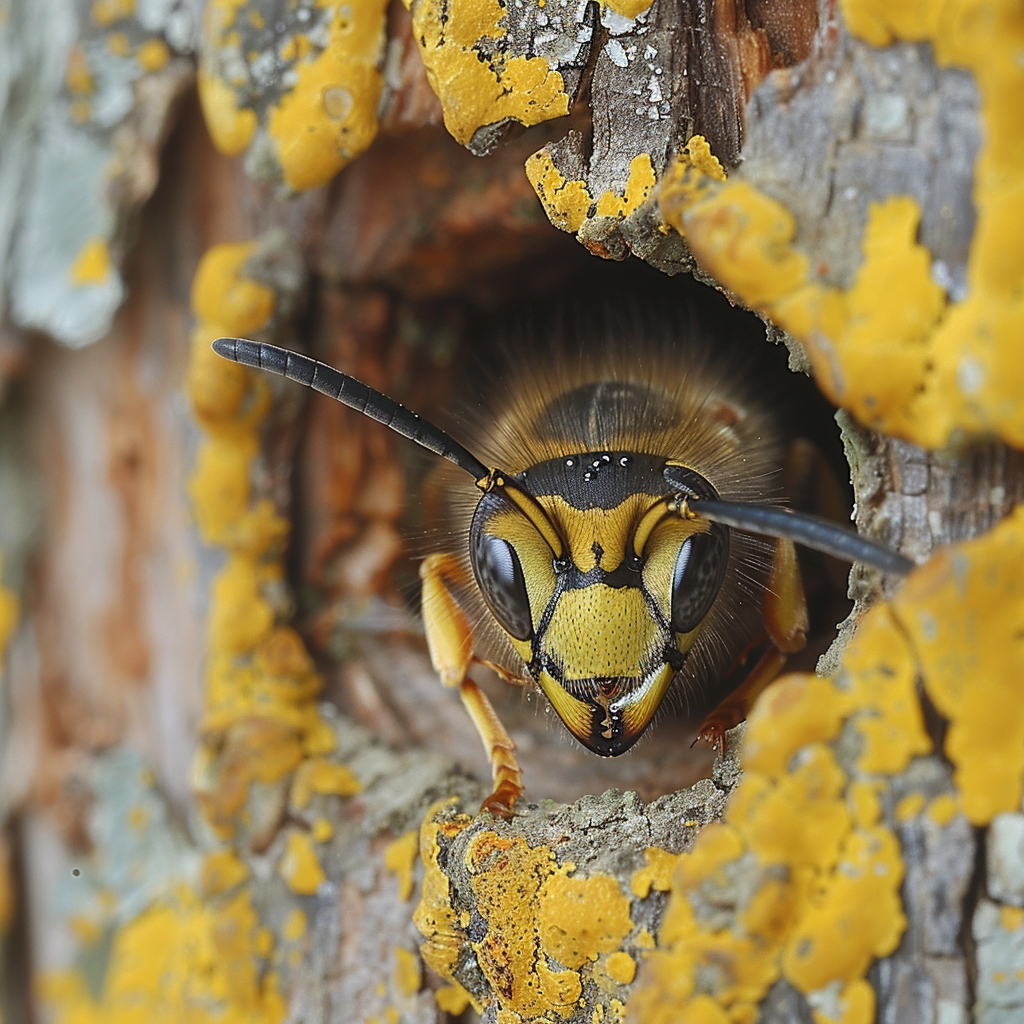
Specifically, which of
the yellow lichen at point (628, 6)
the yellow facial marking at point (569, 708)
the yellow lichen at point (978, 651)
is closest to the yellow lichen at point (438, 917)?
the yellow facial marking at point (569, 708)

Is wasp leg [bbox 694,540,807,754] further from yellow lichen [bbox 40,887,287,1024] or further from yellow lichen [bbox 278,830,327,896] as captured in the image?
yellow lichen [bbox 40,887,287,1024]

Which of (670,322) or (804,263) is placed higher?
(670,322)

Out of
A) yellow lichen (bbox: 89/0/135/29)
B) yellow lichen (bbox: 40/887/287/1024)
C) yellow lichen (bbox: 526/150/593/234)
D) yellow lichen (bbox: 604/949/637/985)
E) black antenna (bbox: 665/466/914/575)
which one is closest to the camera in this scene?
black antenna (bbox: 665/466/914/575)

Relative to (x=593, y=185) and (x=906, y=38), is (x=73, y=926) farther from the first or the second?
(x=906, y=38)

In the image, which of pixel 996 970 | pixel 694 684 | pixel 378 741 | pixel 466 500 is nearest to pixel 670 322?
pixel 466 500

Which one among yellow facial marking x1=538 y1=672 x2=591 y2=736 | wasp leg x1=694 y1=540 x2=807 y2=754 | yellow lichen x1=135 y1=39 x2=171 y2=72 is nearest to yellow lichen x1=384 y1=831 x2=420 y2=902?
yellow facial marking x1=538 y1=672 x2=591 y2=736

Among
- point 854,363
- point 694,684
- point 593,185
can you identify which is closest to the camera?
point 854,363

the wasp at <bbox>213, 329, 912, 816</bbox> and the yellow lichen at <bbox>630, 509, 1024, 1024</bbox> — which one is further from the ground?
the wasp at <bbox>213, 329, 912, 816</bbox>
